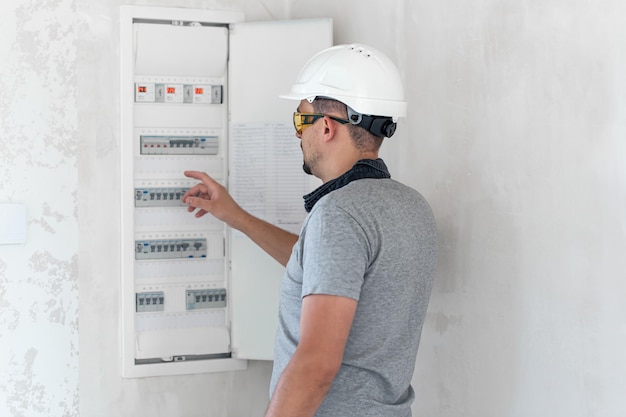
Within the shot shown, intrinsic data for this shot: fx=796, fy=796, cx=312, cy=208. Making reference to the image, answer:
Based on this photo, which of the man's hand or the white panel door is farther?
the white panel door

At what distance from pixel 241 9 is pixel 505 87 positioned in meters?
1.12

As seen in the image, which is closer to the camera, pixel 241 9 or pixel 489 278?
pixel 489 278

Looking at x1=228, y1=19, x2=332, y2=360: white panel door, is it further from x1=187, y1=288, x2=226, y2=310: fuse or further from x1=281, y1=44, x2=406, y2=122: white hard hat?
x1=281, y1=44, x2=406, y2=122: white hard hat

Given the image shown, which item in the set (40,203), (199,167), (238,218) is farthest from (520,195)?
(40,203)

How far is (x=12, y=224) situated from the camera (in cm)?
229

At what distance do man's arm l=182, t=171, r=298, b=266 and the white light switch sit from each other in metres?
0.47

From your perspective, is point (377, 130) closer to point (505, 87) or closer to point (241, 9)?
point (505, 87)

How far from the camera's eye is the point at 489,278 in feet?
5.74

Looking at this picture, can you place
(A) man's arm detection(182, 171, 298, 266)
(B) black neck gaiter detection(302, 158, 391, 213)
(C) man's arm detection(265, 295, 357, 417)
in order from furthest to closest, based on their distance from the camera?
(A) man's arm detection(182, 171, 298, 266)
(B) black neck gaiter detection(302, 158, 391, 213)
(C) man's arm detection(265, 295, 357, 417)

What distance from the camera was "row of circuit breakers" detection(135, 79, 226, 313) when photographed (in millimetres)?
2432

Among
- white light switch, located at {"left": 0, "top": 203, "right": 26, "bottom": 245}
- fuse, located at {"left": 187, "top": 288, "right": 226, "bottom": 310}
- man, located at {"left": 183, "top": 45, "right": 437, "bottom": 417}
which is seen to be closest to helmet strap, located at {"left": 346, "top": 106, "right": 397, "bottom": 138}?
man, located at {"left": 183, "top": 45, "right": 437, "bottom": 417}

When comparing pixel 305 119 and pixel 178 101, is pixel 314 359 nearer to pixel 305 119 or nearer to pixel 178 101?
pixel 305 119

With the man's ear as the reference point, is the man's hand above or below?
below

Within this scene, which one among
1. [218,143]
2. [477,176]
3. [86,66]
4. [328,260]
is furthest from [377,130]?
[86,66]
